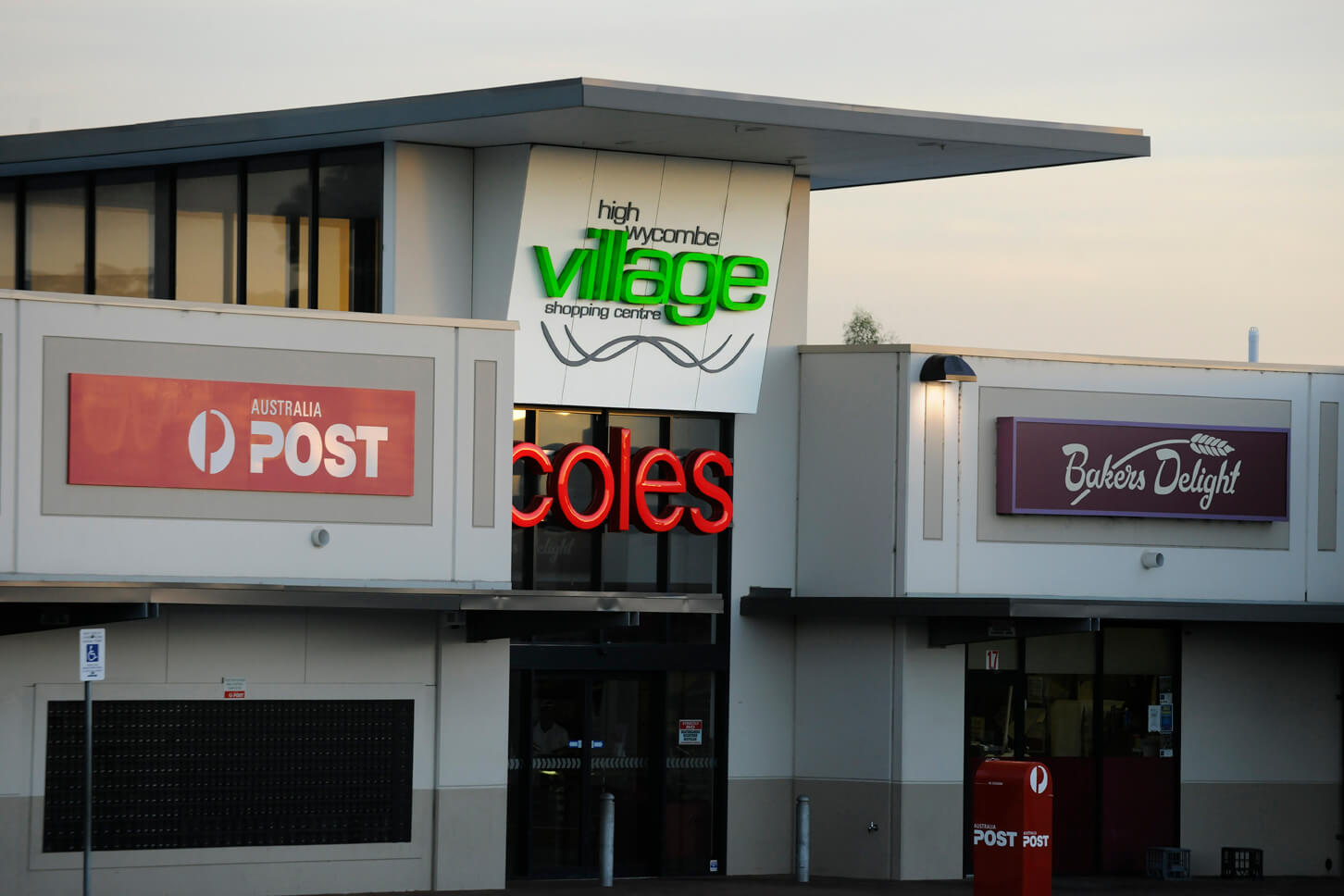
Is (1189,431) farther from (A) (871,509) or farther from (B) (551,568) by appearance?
(B) (551,568)

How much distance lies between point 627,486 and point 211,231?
6200 millimetres

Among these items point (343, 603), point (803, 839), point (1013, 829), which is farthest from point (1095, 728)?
point (343, 603)

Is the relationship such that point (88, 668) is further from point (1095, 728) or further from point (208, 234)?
point (1095, 728)

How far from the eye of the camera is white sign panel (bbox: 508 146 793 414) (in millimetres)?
22250

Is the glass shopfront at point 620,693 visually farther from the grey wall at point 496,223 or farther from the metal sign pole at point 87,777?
the metal sign pole at point 87,777

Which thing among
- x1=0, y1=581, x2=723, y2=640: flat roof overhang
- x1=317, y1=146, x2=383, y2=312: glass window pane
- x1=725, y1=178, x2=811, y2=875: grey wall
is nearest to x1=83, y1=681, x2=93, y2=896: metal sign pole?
x1=0, y1=581, x2=723, y2=640: flat roof overhang

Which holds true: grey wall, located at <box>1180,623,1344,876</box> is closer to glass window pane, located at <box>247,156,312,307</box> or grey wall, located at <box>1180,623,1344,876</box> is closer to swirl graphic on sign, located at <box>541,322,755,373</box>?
swirl graphic on sign, located at <box>541,322,755,373</box>

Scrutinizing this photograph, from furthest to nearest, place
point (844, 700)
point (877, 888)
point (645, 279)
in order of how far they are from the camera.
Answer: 1. point (844, 700)
2. point (645, 279)
3. point (877, 888)

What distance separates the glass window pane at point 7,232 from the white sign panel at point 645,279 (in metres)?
7.55

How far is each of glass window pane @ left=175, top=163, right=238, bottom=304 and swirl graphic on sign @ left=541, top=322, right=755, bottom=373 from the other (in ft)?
13.9

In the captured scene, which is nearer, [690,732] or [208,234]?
[690,732]

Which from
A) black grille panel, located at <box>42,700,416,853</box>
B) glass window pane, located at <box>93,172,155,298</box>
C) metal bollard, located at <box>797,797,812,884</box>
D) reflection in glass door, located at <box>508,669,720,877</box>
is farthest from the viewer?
glass window pane, located at <box>93,172,155,298</box>

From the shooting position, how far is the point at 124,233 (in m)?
24.2

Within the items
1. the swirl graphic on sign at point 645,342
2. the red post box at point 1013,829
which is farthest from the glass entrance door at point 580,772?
the red post box at point 1013,829
